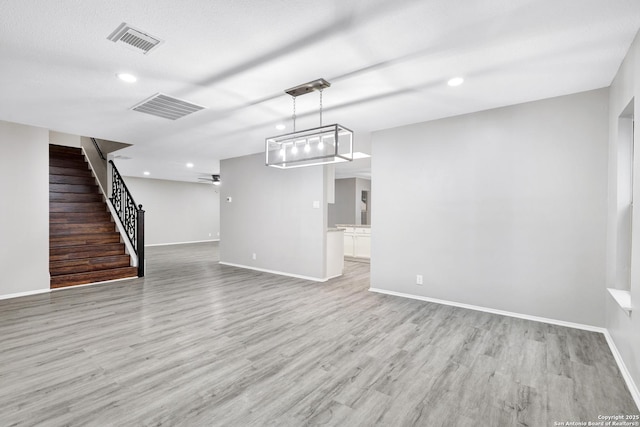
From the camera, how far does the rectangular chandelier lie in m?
3.15

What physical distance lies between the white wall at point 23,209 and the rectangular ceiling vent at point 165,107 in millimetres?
2335

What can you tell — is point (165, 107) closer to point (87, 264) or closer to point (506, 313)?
point (87, 264)

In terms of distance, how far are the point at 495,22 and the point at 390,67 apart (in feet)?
2.93

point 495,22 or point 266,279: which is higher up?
point 495,22

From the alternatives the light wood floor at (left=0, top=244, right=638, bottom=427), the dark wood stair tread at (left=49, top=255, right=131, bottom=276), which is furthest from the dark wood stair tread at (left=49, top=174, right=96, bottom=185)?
the light wood floor at (left=0, top=244, right=638, bottom=427)

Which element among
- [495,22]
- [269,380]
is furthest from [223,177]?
[495,22]

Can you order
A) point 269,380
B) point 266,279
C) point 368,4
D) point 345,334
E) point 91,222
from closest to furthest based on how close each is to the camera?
1. point 368,4
2. point 269,380
3. point 345,334
4. point 266,279
5. point 91,222

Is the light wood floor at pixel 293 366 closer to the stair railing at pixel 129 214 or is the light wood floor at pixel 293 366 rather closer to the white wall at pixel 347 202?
the stair railing at pixel 129 214

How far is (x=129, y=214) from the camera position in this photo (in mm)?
7105

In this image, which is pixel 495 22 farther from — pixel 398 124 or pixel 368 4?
pixel 398 124


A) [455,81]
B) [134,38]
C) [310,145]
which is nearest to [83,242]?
[134,38]

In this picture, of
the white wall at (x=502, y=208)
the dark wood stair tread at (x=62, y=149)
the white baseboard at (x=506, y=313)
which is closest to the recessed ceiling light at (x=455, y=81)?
the white wall at (x=502, y=208)

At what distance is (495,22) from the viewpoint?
83.7 inches

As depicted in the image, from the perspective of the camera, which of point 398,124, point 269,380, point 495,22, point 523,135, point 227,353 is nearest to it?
point 495,22
